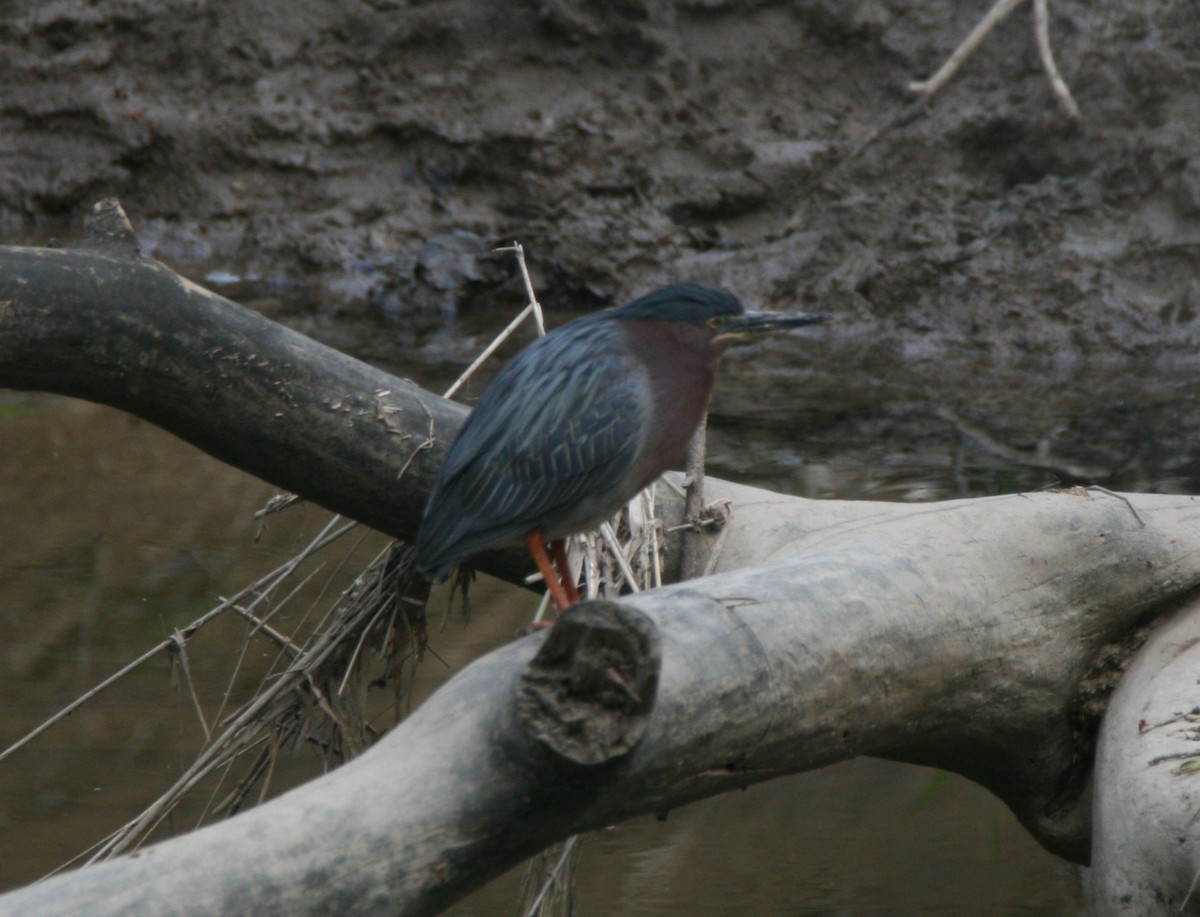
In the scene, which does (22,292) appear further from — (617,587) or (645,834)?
(645,834)

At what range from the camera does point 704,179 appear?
289 inches

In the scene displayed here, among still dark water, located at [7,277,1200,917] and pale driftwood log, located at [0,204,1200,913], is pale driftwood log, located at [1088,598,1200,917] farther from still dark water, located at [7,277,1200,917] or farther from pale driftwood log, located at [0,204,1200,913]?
still dark water, located at [7,277,1200,917]

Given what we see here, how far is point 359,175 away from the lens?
769 centimetres

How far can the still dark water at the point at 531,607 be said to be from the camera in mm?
3561

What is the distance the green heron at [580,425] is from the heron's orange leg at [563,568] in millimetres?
139

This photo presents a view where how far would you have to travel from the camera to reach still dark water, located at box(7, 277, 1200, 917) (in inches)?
140

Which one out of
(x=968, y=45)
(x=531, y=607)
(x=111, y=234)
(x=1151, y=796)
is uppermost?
(x=111, y=234)

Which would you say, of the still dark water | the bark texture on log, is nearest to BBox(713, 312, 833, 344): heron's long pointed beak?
the bark texture on log

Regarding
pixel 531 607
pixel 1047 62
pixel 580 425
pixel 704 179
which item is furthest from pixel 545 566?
pixel 704 179

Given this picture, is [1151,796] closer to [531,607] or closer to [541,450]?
[541,450]

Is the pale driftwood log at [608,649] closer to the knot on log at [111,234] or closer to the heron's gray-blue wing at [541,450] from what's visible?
the knot on log at [111,234]

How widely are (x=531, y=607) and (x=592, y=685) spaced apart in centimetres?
283

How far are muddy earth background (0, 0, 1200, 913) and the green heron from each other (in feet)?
10.3

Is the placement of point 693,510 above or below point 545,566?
below
